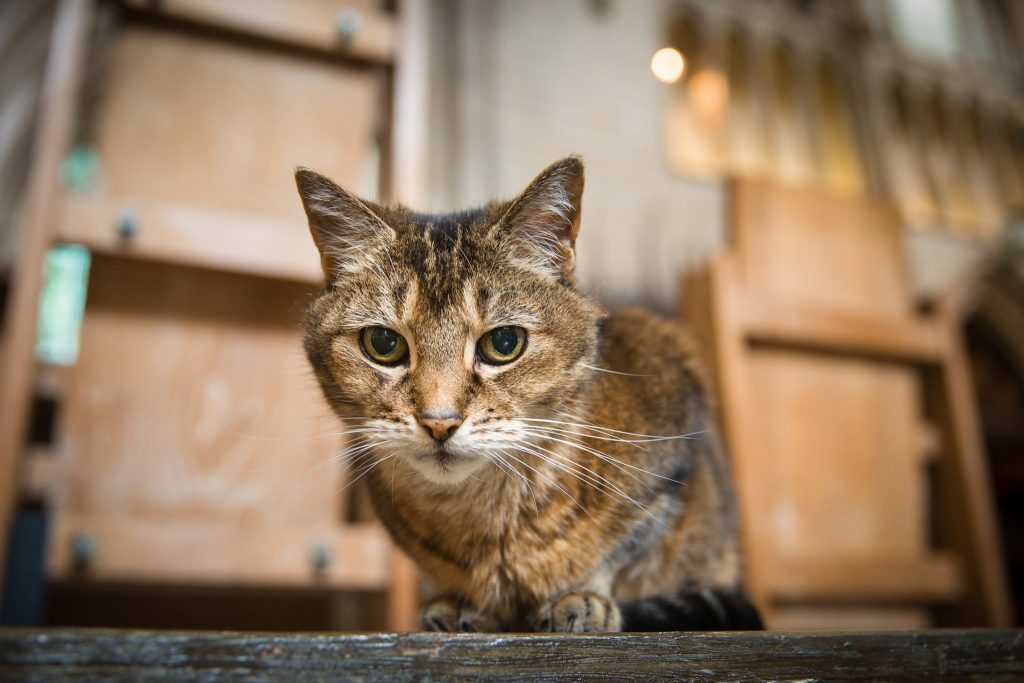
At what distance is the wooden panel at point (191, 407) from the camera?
4.62 ft

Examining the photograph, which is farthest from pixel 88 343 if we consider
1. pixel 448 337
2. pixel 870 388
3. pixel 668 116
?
pixel 668 116

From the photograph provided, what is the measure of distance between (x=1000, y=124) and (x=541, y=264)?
444cm

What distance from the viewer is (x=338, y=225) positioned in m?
0.94

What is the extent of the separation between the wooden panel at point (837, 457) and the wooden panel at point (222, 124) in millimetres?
1182

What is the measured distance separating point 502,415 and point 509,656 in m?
0.27

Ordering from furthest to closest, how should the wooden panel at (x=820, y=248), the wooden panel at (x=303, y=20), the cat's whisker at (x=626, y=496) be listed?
the wooden panel at (x=820, y=248)
the wooden panel at (x=303, y=20)
the cat's whisker at (x=626, y=496)

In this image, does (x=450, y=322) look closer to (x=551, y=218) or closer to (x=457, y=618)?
(x=551, y=218)

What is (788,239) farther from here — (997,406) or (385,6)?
(997,406)

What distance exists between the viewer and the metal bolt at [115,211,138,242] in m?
1.37

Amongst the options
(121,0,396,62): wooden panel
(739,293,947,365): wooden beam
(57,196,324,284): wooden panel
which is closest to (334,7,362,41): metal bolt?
(121,0,396,62): wooden panel

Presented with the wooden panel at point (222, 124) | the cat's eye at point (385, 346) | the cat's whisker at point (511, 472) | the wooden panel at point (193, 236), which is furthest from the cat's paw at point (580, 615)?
the wooden panel at point (222, 124)

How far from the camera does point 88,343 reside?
1.42m

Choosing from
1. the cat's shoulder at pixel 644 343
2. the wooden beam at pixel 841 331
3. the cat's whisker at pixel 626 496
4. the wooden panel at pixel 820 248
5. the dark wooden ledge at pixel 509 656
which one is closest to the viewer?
the dark wooden ledge at pixel 509 656

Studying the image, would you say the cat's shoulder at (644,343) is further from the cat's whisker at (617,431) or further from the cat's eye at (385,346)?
the cat's eye at (385,346)
